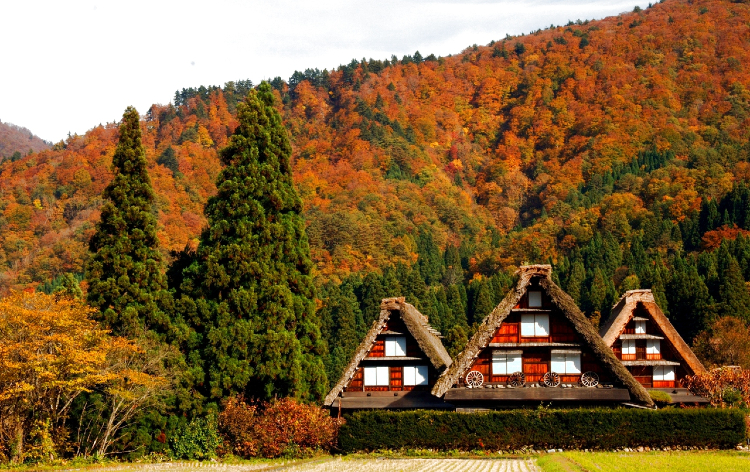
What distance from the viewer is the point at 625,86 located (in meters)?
195

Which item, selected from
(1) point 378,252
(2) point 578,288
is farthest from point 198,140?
(2) point 578,288

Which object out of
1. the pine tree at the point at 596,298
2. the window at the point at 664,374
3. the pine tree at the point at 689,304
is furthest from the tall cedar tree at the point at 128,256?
the pine tree at the point at 596,298

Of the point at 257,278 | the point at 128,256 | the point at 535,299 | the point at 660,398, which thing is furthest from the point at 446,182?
the point at 535,299

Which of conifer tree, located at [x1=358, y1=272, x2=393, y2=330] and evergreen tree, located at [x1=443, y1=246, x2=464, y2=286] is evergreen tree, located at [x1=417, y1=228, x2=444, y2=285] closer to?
evergreen tree, located at [x1=443, y1=246, x2=464, y2=286]

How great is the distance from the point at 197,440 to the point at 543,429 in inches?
544

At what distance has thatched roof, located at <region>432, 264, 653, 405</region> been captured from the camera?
35438 millimetres

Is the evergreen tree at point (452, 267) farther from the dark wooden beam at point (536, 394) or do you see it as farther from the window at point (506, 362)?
the dark wooden beam at point (536, 394)

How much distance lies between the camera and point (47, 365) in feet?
111

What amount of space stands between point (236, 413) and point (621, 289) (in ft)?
206

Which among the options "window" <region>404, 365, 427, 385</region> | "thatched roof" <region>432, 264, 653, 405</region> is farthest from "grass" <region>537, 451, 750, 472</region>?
"window" <region>404, 365, 427, 385</region>

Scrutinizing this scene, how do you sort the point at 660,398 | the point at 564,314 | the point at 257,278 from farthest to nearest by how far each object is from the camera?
the point at 257,278
the point at 660,398
the point at 564,314

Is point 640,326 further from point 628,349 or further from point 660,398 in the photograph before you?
point 660,398

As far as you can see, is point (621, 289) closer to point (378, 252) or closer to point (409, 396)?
point (378, 252)

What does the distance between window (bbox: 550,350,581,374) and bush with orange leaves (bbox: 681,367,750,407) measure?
972 cm
